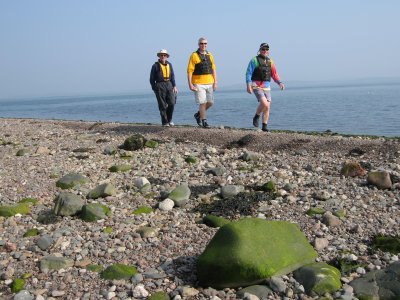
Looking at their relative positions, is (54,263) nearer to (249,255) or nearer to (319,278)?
(249,255)

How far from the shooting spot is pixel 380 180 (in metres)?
6.80

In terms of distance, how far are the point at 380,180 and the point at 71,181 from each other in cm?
540

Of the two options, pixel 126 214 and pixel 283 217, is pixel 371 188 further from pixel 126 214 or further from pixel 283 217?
pixel 126 214

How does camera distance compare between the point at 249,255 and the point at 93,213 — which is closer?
the point at 249,255

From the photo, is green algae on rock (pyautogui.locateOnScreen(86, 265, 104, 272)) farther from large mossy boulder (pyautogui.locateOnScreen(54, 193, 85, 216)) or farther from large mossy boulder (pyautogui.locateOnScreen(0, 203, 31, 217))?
large mossy boulder (pyautogui.locateOnScreen(0, 203, 31, 217))

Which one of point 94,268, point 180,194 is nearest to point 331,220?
point 180,194

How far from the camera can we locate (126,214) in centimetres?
602

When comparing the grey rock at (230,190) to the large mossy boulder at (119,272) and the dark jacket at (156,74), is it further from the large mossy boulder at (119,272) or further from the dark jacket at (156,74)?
the dark jacket at (156,74)

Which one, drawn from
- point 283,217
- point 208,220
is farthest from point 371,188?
point 208,220

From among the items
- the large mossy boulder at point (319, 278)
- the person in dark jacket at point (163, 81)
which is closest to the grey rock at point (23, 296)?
the large mossy boulder at point (319, 278)

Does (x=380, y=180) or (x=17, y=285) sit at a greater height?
(x=380, y=180)

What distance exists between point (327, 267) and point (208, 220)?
189 centimetres

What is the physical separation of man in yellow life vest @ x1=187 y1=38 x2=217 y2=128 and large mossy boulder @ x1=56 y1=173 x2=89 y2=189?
4540mm

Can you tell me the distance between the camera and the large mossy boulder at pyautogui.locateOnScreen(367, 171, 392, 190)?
6.73m
